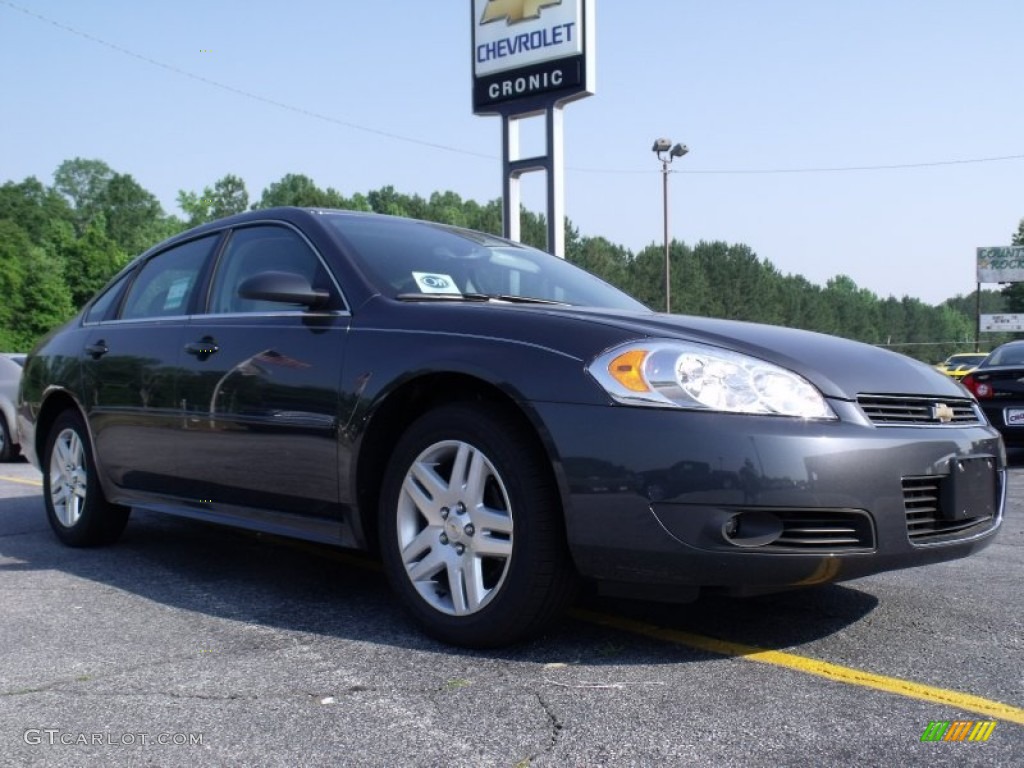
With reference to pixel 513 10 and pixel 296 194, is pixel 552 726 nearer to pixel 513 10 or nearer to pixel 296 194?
pixel 513 10

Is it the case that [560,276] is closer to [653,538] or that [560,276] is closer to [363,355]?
[363,355]

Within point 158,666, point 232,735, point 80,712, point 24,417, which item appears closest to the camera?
point 232,735

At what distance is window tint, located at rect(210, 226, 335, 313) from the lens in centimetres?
386

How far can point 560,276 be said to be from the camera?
4367 mm

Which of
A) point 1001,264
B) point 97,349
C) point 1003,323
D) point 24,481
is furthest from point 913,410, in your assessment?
point 1003,323

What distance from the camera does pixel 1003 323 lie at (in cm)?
5575

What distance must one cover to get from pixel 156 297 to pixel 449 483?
7.52ft

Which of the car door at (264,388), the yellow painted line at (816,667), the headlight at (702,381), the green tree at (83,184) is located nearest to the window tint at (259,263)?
the car door at (264,388)

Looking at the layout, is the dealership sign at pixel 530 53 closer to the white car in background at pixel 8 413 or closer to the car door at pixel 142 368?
the white car in background at pixel 8 413

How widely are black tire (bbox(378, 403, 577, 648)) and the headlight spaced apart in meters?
0.35

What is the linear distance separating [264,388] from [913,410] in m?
2.22

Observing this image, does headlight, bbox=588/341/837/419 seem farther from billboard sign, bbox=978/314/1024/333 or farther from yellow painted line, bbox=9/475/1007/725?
billboard sign, bbox=978/314/1024/333

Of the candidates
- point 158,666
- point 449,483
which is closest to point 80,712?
point 158,666

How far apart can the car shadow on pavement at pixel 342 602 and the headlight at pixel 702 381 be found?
29.9 inches
